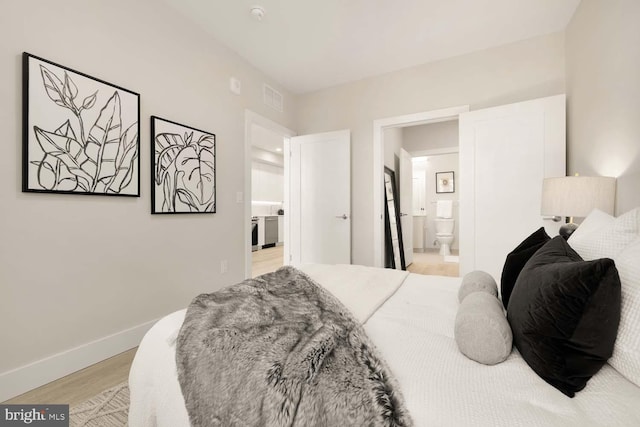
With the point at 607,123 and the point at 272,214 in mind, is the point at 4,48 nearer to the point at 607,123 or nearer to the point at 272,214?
the point at 607,123

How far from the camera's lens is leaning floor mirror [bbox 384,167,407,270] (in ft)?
13.8

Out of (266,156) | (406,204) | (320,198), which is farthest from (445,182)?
(266,156)

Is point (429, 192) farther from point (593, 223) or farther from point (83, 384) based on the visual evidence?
point (83, 384)

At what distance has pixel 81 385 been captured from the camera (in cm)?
171

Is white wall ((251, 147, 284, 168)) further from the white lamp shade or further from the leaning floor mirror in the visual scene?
the white lamp shade

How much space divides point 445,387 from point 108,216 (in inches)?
88.0

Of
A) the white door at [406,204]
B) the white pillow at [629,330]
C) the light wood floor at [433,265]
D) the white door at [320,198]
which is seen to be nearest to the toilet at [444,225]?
the light wood floor at [433,265]

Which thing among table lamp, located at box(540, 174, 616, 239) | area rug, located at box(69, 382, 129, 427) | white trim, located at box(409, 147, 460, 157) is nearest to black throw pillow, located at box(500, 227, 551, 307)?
table lamp, located at box(540, 174, 616, 239)

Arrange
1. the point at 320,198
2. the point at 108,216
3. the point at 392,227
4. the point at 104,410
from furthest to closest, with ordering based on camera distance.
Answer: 1. the point at 392,227
2. the point at 320,198
3. the point at 108,216
4. the point at 104,410

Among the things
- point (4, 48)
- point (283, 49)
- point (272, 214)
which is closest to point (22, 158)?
point (4, 48)

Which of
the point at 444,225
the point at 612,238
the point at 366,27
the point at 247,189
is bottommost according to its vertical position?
the point at 444,225

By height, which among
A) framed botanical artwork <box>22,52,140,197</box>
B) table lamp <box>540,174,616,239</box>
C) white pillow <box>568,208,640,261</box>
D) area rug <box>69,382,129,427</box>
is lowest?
area rug <box>69,382,129,427</box>

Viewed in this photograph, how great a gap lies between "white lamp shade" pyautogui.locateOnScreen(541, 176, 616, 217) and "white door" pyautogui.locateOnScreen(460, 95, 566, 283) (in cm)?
76

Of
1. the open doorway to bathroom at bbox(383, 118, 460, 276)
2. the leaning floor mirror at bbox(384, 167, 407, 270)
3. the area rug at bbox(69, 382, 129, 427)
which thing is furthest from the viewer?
the open doorway to bathroom at bbox(383, 118, 460, 276)
